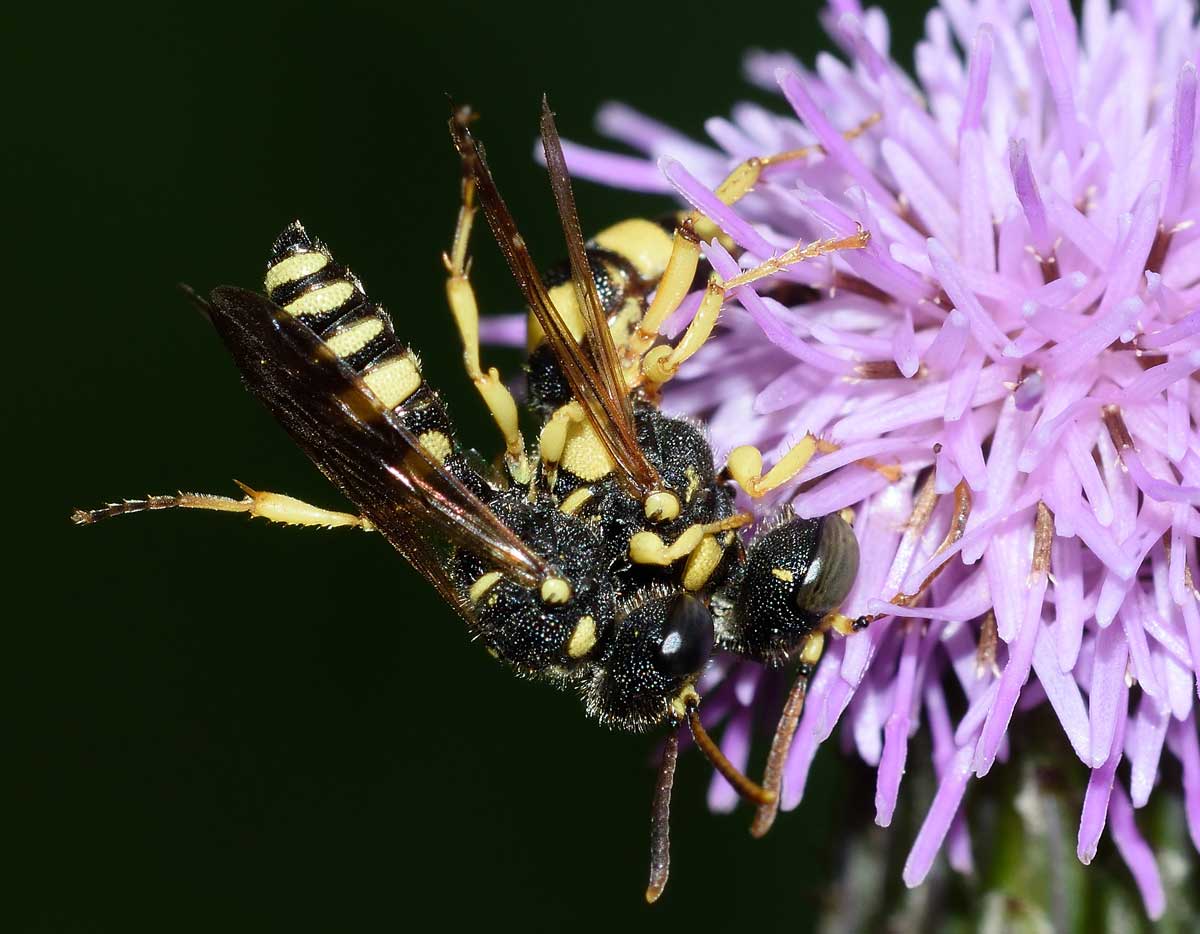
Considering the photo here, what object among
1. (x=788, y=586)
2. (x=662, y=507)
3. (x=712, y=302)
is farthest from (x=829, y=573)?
(x=712, y=302)

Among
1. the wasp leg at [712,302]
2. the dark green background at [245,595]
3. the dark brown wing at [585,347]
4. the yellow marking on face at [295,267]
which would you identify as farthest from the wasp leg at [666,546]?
the dark green background at [245,595]

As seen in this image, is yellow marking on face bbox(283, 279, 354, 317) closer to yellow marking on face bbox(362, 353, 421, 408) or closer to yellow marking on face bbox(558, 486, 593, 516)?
yellow marking on face bbox(362, 353, 421, 408)

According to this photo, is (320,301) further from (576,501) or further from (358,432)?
(576,501)

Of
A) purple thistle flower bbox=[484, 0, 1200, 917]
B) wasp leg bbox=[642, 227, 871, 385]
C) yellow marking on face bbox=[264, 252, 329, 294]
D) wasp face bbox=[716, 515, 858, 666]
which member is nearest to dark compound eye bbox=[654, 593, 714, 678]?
wasp face bbox=[716, 515, 858, 666]

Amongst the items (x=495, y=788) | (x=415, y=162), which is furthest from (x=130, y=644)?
(x=415, y=162)

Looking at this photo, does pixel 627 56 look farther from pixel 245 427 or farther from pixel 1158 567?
pixel 1158 567

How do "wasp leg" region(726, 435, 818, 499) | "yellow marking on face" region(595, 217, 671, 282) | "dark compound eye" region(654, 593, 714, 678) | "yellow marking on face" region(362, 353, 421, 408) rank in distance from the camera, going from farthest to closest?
"yellow marking on face" region(595, 217, 671, 282), "yellow marking on face" region(362, 353, 421, 408), "wasp leg" region(726, 435, 818, 499), "dark compound eye" region(654, 593, 714, 678)
